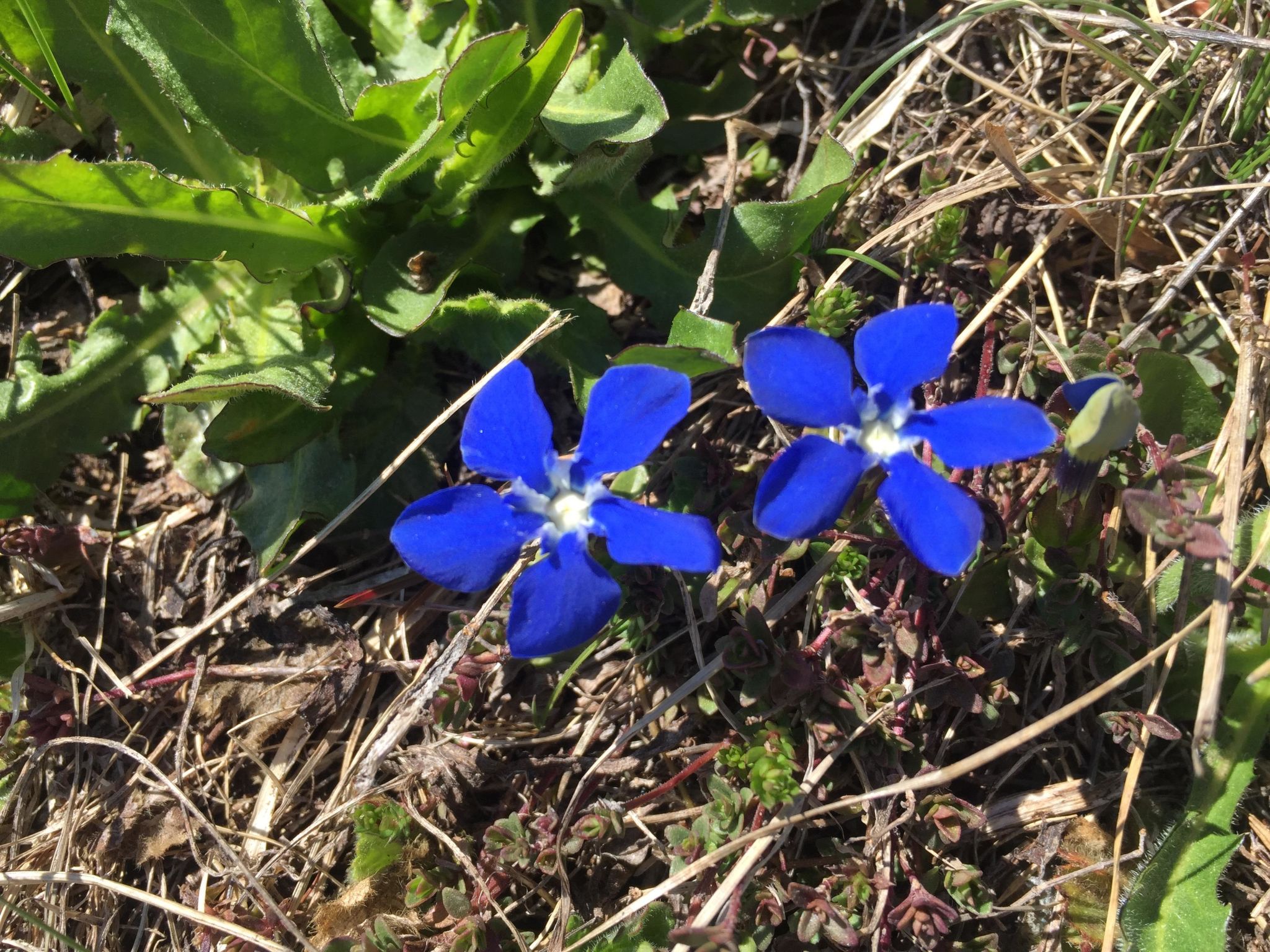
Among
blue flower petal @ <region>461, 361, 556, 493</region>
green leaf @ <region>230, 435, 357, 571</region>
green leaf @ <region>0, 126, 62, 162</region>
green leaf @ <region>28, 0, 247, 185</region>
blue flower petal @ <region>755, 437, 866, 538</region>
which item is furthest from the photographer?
green leaf @ <region>0, 126, 62, 162</region>

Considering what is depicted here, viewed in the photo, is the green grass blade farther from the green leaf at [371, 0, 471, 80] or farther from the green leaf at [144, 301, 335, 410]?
the green leaf at [371, 0, 471, 80]

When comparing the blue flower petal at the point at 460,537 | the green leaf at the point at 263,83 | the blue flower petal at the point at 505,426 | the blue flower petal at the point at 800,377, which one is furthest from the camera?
the green leaf at the point at 263,83

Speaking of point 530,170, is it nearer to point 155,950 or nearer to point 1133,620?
point 1133,620

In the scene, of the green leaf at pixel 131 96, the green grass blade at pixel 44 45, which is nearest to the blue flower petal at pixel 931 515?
the green leaf at pixel 131 96

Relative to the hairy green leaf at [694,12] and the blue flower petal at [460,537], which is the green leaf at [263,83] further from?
the blue flower petal at [460,537]

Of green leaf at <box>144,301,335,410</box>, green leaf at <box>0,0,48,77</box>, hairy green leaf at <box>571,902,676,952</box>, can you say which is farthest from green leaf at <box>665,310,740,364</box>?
green leaf at <box>0,0,48,77</box>

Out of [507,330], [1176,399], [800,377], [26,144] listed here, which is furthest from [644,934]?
[26,144]

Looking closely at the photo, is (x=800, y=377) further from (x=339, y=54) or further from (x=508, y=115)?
(x=339, y=54)
